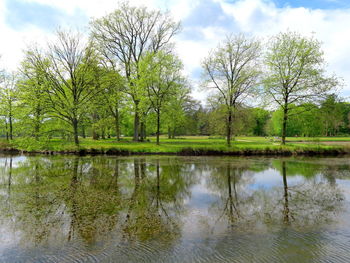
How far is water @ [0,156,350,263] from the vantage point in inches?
218

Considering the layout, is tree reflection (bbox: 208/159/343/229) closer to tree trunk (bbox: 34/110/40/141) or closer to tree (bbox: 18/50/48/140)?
tree trunk (bbox: 34/110/40/141)

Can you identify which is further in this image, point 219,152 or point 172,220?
point 219,152

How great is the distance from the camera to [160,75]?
31.3 m

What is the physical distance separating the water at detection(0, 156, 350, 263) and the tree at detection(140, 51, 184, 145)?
19361 millimetres

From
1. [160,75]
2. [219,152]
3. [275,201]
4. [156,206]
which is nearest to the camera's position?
[156,206]

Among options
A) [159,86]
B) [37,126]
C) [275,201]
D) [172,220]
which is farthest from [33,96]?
[275,201]

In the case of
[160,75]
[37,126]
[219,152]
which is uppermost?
[160,75]

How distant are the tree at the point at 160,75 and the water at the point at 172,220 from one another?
1936 cm

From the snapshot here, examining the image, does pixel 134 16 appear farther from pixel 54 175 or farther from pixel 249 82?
pixel 54 175

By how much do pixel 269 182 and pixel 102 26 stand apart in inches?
1282

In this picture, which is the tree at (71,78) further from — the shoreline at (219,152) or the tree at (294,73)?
the tree at (294,73)

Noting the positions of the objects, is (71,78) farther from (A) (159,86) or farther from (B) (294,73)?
(B) (294,73)

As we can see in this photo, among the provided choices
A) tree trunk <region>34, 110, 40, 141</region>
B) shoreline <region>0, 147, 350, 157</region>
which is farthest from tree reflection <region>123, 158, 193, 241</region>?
tree trunk <region>34, 110, 40, 141</region>

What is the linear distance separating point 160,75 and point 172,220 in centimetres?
2579
